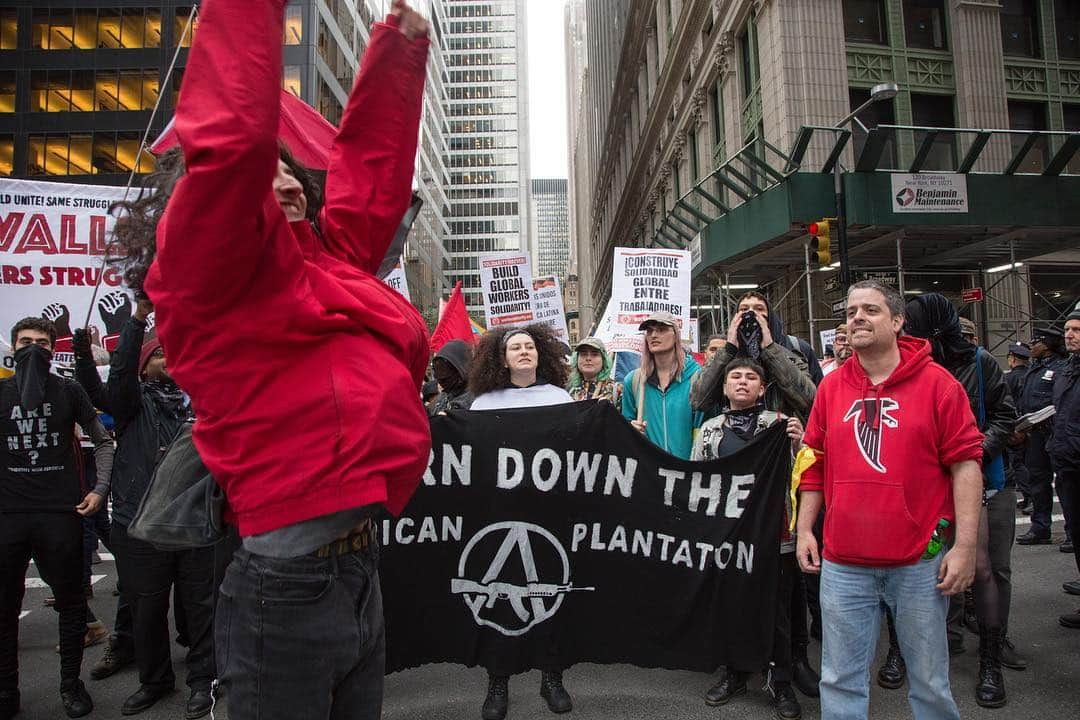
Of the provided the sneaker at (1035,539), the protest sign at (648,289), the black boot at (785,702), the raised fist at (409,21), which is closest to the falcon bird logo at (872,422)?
the black boot at (785,702)

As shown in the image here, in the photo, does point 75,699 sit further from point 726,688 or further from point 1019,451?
point 1019,451

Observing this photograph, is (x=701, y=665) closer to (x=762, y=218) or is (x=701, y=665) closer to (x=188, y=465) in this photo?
(x=188, y=465)

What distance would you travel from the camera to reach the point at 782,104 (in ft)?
56.4

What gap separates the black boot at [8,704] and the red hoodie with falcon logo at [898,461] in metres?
4.45

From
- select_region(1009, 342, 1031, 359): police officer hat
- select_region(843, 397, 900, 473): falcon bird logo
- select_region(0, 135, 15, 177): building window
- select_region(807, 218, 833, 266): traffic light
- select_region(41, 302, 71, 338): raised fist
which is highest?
select_region(0, 135, 15, 177): building window

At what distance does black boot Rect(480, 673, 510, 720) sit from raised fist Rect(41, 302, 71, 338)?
14.5 feet

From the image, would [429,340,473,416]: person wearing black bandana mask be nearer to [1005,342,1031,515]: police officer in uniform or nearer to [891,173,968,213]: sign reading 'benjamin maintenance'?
[1005,342,1031,515]: police officer in uniform

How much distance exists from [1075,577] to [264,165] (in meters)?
7.72

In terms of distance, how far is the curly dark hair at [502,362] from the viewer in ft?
17.9

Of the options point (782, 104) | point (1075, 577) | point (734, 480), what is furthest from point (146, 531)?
point (782, 104)

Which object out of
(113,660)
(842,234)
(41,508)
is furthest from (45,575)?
(842,234)

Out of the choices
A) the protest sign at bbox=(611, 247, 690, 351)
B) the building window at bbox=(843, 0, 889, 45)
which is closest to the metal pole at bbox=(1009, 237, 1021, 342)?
the building window at bbox=(843, 0, 889, 45)

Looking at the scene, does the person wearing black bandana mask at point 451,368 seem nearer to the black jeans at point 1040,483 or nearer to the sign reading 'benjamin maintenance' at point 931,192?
the black jeans at point 1040,483

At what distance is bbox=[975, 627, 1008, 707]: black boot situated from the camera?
3.88 meters
